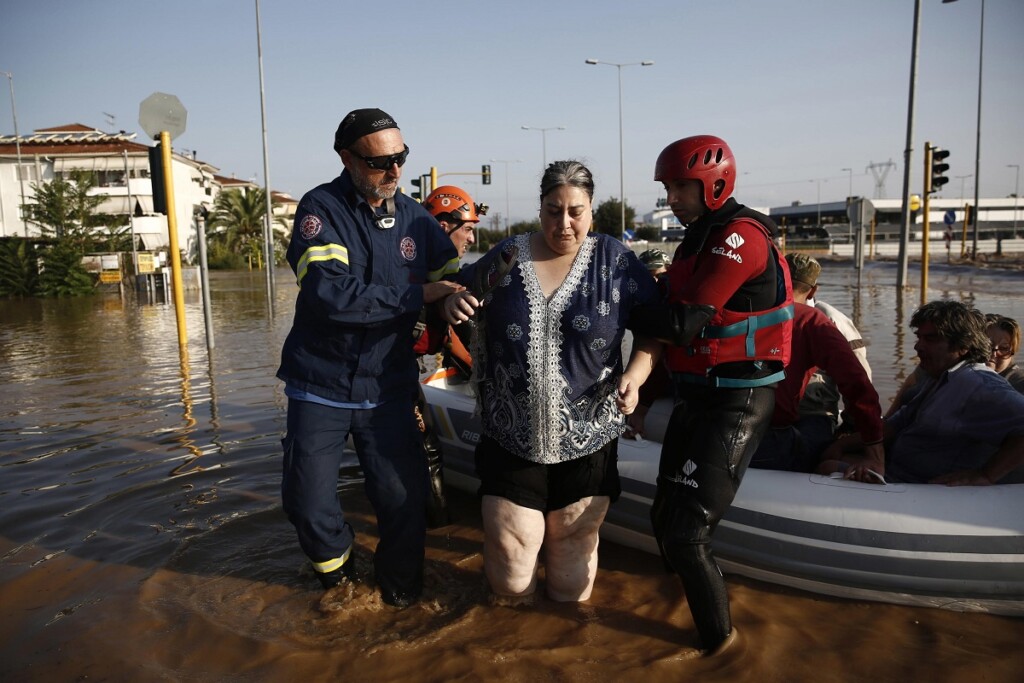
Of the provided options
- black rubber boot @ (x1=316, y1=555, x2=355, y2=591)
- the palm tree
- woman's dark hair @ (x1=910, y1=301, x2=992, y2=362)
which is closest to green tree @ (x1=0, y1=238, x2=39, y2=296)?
the palm tree

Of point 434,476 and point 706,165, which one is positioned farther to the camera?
point 434,476

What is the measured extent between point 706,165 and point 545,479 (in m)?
1.53

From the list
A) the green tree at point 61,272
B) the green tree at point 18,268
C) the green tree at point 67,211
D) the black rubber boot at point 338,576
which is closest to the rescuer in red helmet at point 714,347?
the black rubber boot at point 338,576

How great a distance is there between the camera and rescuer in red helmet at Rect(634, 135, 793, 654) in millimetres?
3023

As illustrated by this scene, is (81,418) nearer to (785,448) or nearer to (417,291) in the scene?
(417,291)

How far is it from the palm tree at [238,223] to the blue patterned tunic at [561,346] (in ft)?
151

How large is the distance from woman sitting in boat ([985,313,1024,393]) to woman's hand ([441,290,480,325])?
325cm

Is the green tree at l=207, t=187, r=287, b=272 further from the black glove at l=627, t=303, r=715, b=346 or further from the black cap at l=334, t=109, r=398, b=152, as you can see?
the black glove at l=627, t=303, r=715, b=346

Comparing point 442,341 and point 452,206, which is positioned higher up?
point 452,206

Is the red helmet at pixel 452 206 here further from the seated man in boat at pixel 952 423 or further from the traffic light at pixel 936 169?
the traffic light at pixel 936 169

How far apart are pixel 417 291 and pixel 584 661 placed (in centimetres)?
175

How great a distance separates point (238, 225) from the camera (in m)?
47.7

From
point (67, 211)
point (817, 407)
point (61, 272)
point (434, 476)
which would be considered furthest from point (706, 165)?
point (67, 211)

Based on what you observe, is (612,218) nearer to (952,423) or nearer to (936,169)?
(936,169)
